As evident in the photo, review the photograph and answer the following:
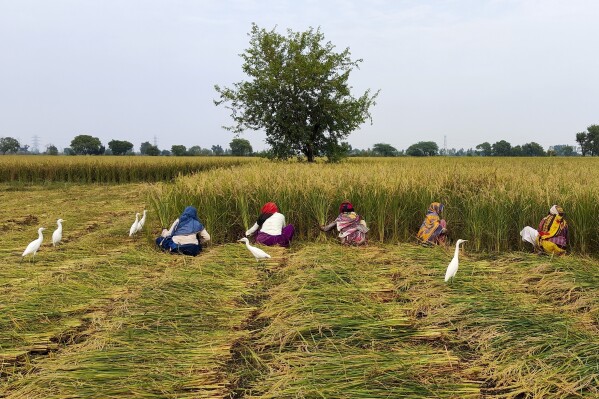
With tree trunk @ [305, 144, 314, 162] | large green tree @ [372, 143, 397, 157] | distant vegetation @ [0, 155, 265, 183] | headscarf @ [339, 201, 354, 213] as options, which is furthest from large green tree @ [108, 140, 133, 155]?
headscarf @ [339, 201, 354, 213]

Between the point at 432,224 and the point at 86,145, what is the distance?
9930 cm

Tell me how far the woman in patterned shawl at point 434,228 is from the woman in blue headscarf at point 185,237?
3542mm

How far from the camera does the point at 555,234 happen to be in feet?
18.4

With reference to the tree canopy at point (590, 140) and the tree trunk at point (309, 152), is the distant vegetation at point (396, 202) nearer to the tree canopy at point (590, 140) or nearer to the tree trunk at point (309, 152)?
the tree trunk at point (309, 152)

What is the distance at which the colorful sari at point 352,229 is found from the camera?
6.69 meters

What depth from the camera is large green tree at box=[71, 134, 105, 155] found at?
299ft

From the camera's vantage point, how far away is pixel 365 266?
527cm

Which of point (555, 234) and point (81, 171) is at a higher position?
point (81, 171)

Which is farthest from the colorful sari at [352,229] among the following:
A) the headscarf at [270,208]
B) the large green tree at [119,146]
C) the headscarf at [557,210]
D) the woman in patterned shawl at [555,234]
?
the large green tree at [119,146]

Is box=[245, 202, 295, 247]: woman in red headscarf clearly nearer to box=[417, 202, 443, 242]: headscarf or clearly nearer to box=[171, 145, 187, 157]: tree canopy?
box=[417, 202, 443, 242]: headscarf

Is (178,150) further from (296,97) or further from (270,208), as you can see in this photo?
(270,208)

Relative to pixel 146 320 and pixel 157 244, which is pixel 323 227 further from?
pixel 146 320

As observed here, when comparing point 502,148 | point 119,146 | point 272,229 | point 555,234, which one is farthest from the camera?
point 119,146

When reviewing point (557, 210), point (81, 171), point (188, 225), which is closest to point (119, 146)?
point (81, 171)
